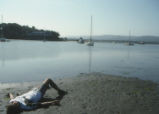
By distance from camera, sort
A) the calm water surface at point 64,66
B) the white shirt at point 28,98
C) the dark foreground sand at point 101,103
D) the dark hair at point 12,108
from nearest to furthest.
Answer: the dark hair at point 12,108
the white shirt at point 28,98
the dark foreground sand at point 101,103
the calm water surface at point 64,66

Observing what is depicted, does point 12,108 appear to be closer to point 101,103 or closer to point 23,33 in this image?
point 101,103

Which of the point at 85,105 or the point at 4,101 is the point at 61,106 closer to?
the point at 85,105

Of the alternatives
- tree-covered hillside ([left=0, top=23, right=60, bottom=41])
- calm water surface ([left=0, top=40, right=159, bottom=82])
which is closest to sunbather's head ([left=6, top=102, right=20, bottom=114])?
calm water surface ([left=0, top=40, right=159, bottom=82])

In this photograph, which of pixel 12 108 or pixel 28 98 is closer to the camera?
pixel 12 108

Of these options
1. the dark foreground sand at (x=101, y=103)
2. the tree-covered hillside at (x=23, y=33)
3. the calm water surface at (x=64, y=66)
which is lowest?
the calm water surface at (x=64, y=66)

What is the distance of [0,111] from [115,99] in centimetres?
468

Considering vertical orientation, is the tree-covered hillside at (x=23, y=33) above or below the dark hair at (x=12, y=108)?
above

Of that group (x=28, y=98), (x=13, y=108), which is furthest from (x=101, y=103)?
(x=13, y=108)

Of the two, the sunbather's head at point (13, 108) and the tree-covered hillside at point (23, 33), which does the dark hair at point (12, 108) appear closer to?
the sunbather's head at point (13, 108)

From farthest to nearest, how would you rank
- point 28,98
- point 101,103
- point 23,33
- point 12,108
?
point 23,33 < point 101,103 < point 28,98 < point 12,108

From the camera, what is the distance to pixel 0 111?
20.1 ft

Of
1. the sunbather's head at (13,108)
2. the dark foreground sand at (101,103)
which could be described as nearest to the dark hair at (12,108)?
the sunbather's head at (13,108)

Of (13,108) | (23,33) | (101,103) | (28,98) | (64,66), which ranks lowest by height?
(64,66)

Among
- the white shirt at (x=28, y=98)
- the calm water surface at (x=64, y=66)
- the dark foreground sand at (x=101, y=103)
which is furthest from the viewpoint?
the calm water surface at (x=64, y=66)
